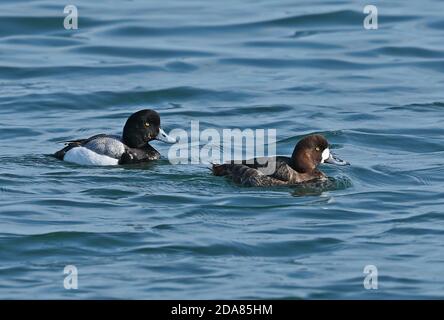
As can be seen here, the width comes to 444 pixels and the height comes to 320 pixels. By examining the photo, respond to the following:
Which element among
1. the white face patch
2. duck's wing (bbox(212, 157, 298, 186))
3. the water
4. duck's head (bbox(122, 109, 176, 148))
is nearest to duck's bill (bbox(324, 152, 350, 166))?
the white face patch

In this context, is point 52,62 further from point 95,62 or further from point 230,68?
point 230,68

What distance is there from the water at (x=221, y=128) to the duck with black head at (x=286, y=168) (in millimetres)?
134

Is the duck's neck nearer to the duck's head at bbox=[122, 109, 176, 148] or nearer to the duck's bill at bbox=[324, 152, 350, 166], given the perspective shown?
the duck's bill at bbox=[324, 152, 350, 166]

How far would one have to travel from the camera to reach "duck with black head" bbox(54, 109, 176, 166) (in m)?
17.2

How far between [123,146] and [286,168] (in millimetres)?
2724

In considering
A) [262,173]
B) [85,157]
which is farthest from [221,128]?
[262,173]

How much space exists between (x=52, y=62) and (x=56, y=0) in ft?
18.5

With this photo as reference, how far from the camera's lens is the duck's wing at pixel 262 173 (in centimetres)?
1582

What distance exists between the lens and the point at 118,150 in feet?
57.6

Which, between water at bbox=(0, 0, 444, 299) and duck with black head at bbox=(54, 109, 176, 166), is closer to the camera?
water at bbox=(0, 0, 444, 299)

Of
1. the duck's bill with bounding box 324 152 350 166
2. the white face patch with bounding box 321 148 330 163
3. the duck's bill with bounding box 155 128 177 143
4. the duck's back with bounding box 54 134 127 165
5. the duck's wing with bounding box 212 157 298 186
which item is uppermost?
the duck's bill with bounding box 155 128 177 143

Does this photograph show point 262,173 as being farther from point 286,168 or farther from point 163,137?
point 163,137

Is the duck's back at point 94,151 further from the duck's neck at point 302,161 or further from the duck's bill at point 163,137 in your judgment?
the duck's neck at point 302,161
